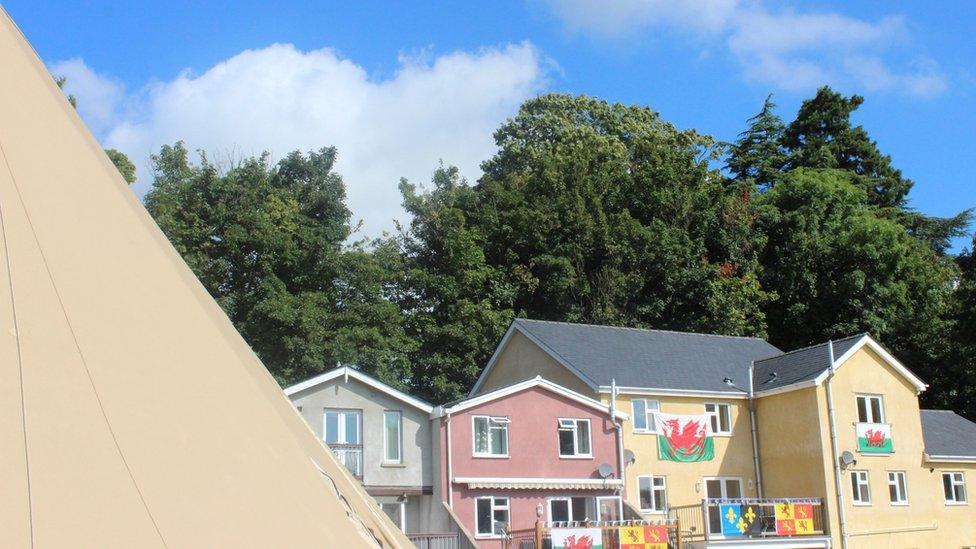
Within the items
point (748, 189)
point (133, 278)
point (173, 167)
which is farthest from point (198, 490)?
point (748, 189)

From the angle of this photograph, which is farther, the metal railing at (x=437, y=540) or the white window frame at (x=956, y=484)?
the white window frame at (x=956, y=484)

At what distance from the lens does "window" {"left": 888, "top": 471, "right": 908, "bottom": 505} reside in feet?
121

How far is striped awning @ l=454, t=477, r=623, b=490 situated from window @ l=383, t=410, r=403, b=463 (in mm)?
1978

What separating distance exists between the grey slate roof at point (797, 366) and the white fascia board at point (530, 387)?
666cm

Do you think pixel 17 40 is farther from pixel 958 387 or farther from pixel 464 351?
pixel 958 387

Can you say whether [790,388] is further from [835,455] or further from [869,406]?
[869,406]

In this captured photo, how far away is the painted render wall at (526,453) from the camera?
31266 mm

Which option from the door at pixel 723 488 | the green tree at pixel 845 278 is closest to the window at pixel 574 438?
the door at pixel 723 488

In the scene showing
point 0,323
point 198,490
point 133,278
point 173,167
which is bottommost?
point 198,490

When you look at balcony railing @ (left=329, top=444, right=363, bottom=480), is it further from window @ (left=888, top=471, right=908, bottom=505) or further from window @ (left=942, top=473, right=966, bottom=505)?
window @ (left=942, top=473, right=966, bottom=505)

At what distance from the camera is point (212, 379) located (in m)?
8.48

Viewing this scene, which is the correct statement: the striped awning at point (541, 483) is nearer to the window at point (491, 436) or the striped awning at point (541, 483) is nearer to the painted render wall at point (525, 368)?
the window at point (491, 436)

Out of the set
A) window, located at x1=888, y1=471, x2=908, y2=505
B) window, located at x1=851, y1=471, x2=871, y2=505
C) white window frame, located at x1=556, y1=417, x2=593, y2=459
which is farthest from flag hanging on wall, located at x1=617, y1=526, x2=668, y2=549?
window, located at x1=888, y1=471, x2=908, y2=505

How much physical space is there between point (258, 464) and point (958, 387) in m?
47.5
